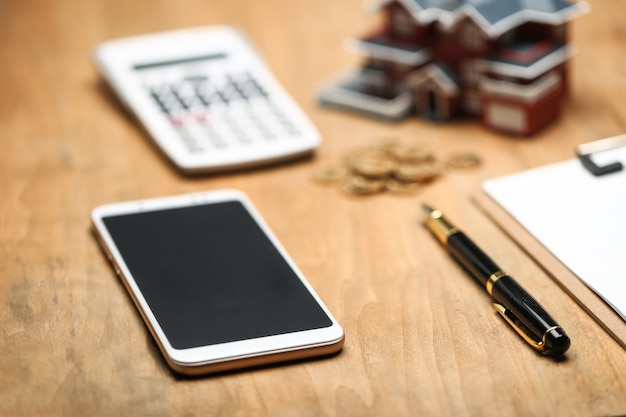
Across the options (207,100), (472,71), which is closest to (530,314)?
(472,71)

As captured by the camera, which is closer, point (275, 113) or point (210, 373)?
point (210, 373)

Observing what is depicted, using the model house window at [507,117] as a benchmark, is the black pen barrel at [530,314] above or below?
above

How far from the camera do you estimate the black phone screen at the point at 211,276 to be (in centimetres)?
70

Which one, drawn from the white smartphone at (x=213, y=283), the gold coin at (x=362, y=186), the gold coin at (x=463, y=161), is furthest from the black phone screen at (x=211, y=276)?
the gold coin at (x=463, y=161)

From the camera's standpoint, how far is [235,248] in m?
0.80

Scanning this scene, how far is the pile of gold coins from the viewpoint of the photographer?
931 millimetres

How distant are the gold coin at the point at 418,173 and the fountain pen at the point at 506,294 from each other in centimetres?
8

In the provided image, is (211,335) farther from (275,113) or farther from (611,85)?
(611,85)

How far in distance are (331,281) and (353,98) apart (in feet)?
1.15

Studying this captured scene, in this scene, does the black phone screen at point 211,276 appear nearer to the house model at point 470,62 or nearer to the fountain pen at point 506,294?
the fountain pen at point 506,294

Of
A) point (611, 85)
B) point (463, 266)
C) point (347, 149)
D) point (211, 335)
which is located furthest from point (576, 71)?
point (211, 335)

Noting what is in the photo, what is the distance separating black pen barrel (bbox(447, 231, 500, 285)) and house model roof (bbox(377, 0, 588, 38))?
0.26 m

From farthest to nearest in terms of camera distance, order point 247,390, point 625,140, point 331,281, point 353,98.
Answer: point 353,98
point 625,140
point 331,281
point 247,390

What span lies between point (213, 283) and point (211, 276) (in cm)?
1
